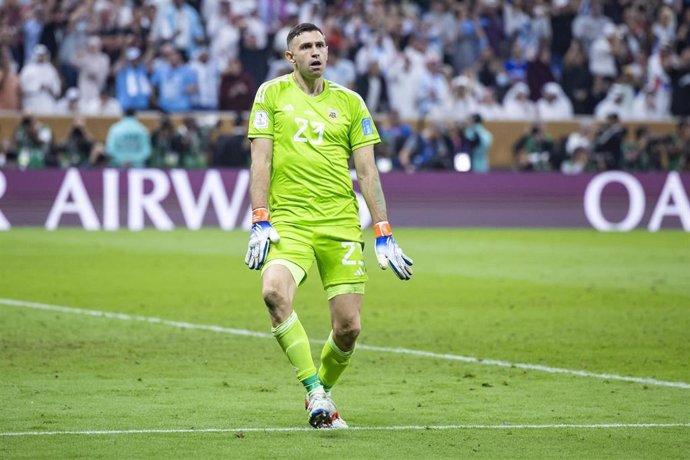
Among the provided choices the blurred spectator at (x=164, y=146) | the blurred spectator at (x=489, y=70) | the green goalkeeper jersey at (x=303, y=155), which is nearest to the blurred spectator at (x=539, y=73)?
the blurred spectator at (x=489, y=70)

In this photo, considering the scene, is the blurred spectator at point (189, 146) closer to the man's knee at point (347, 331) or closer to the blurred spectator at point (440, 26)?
the blurred spectator at point (440, 26)

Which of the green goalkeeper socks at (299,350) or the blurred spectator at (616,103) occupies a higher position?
the green goalkeeper socks at (299,350)

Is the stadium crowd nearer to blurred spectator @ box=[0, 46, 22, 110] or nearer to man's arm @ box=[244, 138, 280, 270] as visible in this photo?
blurred spectator @ box=[0, 46, 22, 110]

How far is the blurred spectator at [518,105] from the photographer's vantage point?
95.5 ft

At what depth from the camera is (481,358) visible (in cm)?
1177

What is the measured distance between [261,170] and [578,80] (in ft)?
74.0

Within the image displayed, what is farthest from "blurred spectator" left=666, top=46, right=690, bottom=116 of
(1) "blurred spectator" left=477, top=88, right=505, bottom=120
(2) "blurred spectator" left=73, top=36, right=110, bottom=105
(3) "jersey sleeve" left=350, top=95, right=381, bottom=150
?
(3) "jersey sleeve" left=350, top=95, right=381, bottom=150

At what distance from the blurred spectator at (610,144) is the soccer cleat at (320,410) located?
1983 centimetres

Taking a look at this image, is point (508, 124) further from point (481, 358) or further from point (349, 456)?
point (349, 456)

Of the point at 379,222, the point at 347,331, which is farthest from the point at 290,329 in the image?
the point at 379,222

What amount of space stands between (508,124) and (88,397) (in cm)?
2037

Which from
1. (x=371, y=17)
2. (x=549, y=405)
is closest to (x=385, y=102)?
(x=371, y=17)

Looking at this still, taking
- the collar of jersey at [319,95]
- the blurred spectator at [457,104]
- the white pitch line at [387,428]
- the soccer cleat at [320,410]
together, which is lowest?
the blurred spectator at [457,104]

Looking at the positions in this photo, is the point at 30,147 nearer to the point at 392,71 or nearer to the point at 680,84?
the point at 392,71
